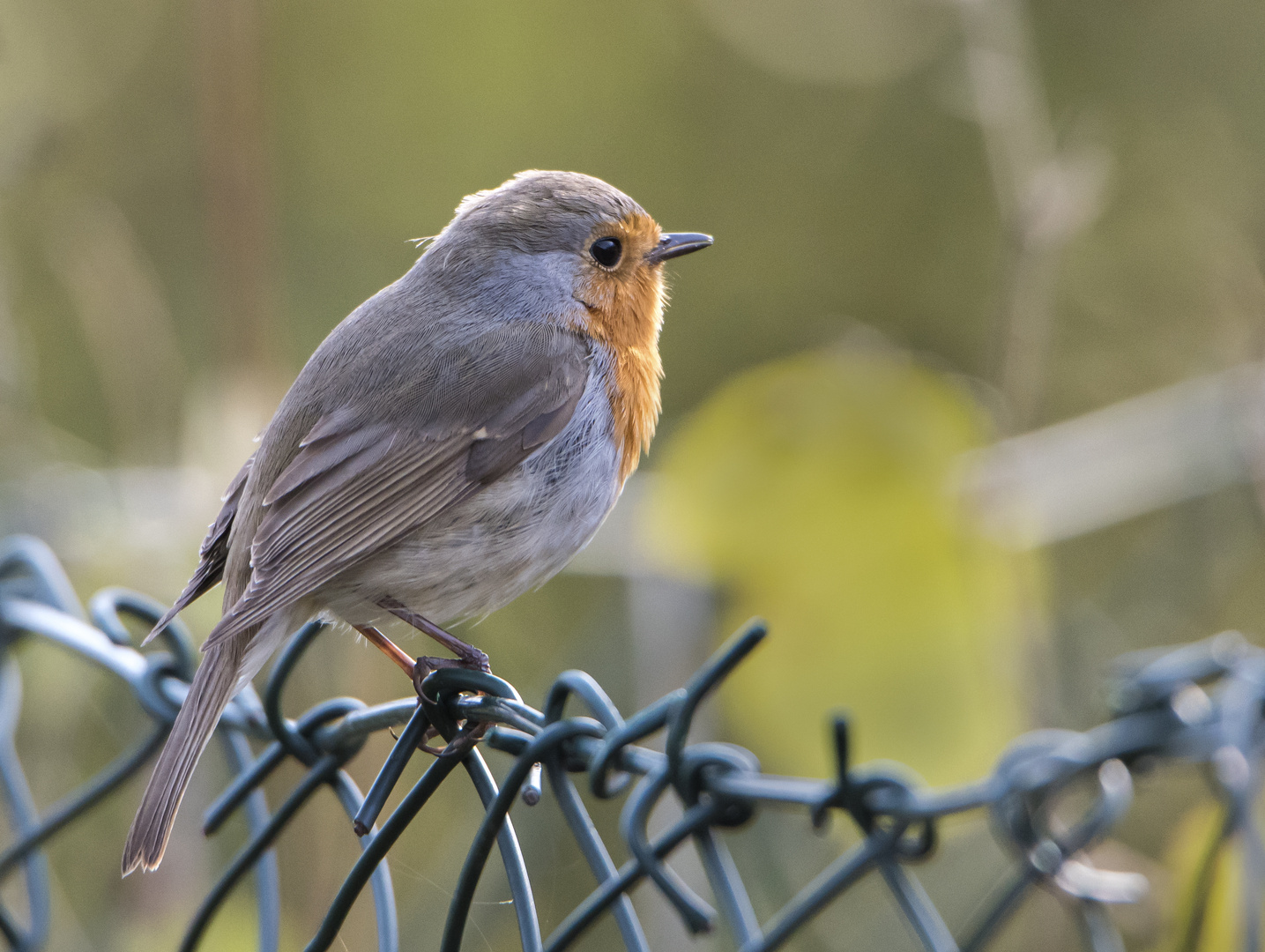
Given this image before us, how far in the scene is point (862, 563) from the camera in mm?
2861

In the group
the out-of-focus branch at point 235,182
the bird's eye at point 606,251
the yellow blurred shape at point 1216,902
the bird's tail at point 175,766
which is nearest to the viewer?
the yellow blurred shape at point 1216,902

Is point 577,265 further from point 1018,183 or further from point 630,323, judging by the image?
point 1018,183

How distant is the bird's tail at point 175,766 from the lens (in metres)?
2.01

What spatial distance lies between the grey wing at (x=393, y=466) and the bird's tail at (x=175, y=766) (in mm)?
212

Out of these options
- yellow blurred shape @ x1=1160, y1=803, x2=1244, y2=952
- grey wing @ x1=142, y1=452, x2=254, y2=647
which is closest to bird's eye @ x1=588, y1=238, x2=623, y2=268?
grey wing @ x1=142, y1=452, x2=254, y2=647

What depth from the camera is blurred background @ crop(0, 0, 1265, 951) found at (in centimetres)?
289

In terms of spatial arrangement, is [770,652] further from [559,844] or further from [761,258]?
Answer: [761,258]

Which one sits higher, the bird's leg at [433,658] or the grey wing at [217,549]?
the grey wing at [217,549]

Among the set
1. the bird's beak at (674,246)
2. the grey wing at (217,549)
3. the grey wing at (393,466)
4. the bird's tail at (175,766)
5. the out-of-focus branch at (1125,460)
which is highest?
the bird's beak at (674,246)

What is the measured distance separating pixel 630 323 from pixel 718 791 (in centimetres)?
172

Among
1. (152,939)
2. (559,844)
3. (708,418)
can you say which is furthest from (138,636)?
(708,418)

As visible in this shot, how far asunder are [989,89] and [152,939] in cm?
265

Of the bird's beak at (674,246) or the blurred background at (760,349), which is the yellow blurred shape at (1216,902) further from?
the bird's beak at (674,246)

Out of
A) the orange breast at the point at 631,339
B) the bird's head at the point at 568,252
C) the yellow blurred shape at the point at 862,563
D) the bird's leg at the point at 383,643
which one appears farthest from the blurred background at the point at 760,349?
the bird's leg at the point at 383,643
